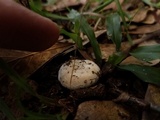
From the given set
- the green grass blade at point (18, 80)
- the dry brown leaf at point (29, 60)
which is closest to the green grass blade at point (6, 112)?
the green grass blade at point (18, 80)

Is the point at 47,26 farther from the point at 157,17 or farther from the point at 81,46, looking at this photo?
the point at 157,17

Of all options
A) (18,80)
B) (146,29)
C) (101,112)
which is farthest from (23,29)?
(146,29)

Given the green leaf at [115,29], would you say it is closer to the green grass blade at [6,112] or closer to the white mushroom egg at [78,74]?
the white mushroom egg at [78,74]

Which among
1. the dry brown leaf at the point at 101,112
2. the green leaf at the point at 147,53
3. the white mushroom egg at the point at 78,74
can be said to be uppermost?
the white mushroom egg at the point at 78,74

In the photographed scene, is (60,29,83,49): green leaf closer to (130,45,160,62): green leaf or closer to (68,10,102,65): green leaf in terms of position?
(68,10,102,65): green leaf

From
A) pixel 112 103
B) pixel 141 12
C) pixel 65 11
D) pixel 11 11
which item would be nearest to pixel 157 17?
pixel 141 12

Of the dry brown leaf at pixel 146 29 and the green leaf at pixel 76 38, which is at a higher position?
the green leaf at pixel 76 38

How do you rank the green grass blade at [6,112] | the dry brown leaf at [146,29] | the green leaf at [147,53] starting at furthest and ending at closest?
1. the dry brown leaf at [146,29]
2. the green leaf at [147,53]
3. the green grass blade at [6,112]
